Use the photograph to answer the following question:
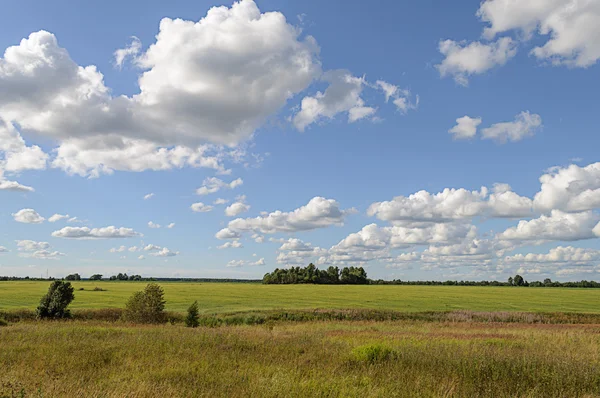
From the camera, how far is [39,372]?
32.1 ft

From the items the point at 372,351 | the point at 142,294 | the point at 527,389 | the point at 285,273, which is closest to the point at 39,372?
the point at 372,351

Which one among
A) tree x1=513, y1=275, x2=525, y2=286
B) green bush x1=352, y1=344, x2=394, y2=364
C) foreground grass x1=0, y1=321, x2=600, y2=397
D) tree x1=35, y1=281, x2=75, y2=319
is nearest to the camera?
foreground grass x1=0, y1=321, x2=600, y2=397

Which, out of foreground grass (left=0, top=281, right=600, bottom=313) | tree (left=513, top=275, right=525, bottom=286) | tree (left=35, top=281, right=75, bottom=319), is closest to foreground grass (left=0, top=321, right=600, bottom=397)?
tree (left=35, top=281, right=75, bottom=319)

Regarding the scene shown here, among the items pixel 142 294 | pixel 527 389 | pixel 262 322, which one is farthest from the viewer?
pixel 262 322

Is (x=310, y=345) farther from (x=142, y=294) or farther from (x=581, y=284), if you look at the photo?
(x=581, y=284)

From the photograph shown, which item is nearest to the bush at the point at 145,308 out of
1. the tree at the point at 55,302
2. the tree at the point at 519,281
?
the tree at the point at 55,302

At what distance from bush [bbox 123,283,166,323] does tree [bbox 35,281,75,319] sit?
18.5 feet

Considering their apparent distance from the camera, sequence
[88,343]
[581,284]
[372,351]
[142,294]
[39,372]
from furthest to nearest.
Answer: [581,284]
[142,294]
[88,343]
[372,351]
[39,372]

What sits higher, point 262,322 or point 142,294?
point 142,294

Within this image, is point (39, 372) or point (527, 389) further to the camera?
point (39, 372)

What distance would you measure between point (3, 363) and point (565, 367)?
14.7 metres

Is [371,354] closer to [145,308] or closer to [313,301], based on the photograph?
[145,308]

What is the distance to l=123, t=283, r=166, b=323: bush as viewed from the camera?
29.1 meters

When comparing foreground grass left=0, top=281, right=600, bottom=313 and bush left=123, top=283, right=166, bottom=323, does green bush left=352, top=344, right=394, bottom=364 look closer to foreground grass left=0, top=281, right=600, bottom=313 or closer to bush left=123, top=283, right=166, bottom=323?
bush left=123, top=283, right=166, bottom=323
